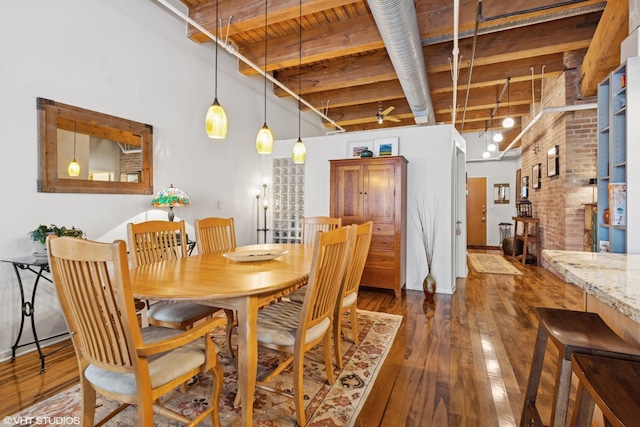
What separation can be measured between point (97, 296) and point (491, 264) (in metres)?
6.48

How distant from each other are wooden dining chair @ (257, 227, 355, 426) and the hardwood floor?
46 cm

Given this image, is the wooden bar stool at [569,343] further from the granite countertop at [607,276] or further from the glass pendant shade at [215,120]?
the glass pendant shade at [215,120]

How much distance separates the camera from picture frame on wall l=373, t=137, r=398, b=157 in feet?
14.7

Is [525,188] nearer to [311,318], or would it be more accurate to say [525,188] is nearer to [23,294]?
[311,318]

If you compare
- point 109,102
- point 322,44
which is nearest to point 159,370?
point 109,102

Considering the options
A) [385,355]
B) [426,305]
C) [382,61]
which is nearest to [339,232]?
[385,355]

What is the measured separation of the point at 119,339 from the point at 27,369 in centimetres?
179

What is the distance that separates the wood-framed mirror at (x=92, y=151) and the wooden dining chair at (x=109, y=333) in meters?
1.90

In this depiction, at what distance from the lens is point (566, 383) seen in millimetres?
1152

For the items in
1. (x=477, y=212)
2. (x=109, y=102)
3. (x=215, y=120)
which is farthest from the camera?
(x=477, y=212)

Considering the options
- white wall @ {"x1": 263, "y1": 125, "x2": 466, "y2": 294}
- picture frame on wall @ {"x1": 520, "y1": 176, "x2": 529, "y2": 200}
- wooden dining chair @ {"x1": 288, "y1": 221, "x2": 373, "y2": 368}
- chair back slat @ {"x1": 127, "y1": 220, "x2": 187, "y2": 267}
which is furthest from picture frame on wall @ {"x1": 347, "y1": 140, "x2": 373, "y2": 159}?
picture frame on wall @ {"x1": 520, "y1": 176, "x2": 529, "y2": 200}

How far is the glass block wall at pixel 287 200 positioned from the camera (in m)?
5.08

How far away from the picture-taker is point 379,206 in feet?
13.5

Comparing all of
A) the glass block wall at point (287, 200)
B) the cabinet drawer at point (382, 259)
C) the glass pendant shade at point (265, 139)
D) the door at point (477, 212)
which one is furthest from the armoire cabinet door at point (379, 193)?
the door at point (477, 212)
